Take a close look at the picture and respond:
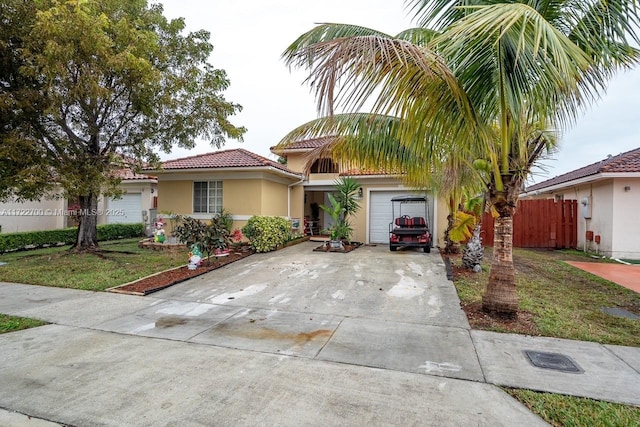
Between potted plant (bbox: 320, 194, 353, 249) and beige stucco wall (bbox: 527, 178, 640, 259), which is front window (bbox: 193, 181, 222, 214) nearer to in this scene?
potted plant (bbox: 320, 194, 353, 249)

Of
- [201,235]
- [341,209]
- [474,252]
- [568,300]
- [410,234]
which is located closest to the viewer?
[568,300]

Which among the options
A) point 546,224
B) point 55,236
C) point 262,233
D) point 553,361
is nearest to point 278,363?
point 553,361

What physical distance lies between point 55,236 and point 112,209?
3.81 metres

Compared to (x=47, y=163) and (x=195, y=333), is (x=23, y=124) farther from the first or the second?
(x=195, y=333)

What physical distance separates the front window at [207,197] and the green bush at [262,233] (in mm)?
2294

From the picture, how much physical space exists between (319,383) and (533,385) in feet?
7.46

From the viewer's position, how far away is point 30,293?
7.09 m

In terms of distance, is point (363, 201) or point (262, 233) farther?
point (363, 201)

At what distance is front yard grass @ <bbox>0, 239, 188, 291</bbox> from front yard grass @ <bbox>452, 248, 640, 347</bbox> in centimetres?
851

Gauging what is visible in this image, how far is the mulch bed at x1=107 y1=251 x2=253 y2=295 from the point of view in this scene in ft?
24.0

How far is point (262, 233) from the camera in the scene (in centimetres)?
1207

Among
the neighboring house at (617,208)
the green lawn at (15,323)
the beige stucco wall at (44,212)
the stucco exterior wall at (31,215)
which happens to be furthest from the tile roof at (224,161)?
the neighboring house at (617,208)

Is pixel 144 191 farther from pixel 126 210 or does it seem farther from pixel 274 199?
pixel 274 199

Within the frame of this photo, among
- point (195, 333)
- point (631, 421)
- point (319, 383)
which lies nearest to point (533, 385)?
point (631, 421)
